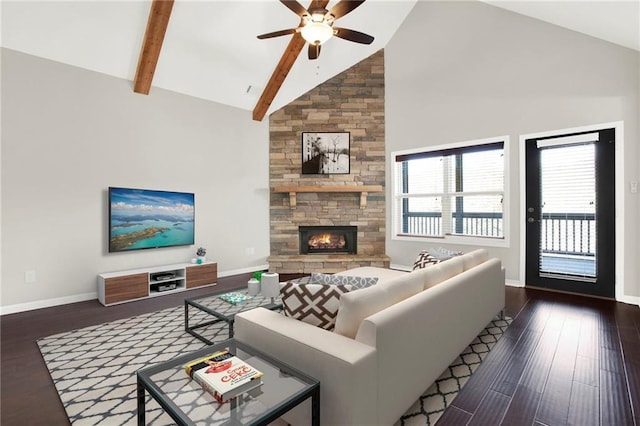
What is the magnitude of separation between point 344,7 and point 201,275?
12.6ft

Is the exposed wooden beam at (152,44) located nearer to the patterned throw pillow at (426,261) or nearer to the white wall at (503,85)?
the white wall at (503,85)

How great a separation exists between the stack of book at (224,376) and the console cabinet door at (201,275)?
3267 mm

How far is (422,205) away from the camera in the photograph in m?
5.60

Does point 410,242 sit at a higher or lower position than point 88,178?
lower

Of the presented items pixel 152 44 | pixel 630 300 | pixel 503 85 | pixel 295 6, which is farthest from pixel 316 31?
pixel 630 300

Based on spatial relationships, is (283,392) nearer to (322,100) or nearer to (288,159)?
(288,159)

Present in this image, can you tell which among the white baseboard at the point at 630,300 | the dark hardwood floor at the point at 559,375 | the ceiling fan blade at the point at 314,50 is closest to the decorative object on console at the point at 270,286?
the dark hardwood floor at the point at 559,375

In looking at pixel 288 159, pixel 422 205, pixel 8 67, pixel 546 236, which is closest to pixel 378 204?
pixel 422 205

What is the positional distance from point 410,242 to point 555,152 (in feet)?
8.05

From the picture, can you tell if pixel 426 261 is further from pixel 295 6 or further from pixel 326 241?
pixel 326 241

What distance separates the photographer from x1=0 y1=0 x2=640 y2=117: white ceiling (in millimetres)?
3293

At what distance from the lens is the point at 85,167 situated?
3.92 m

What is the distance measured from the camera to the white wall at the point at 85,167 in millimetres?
3463

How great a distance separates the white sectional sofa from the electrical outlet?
10.6ft
